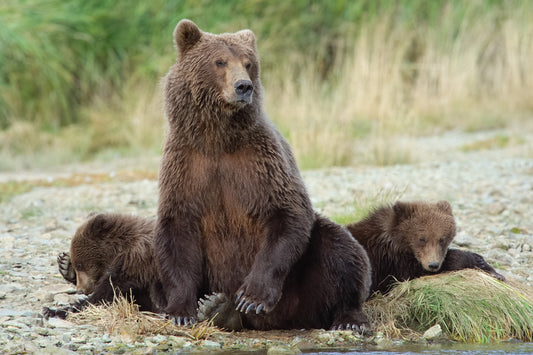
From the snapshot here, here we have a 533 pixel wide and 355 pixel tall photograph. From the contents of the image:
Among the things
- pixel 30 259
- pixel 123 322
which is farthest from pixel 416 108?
pixel 123 322

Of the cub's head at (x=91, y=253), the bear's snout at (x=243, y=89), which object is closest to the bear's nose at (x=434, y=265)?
the bear's snout at (x=243, y=89)

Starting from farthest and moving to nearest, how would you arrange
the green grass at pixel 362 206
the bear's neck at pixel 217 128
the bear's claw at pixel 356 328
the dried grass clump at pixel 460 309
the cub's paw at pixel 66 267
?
the green grass at pixel 362 206 < the cub's paw at pixel 66 267 < the dried grass clump at pixel 460 309 < the bear's claw at pixel 356 328 < the bear's neck at pixel 217 128

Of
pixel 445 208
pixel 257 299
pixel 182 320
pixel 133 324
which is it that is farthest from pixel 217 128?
pixel 445 208

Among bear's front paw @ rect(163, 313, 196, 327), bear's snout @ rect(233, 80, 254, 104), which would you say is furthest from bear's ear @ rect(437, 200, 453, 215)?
bear's front paw @ rect(163, 313, 196, 327)

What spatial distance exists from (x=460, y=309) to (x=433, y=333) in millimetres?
327

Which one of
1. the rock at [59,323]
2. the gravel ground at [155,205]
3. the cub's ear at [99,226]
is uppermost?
the cub's ear at [99,226]

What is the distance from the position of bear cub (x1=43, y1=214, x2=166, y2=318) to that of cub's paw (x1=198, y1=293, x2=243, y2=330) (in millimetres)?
429

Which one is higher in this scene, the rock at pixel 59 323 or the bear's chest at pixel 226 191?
the bear's chest at pixel 226 191

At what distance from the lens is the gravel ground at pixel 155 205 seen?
5016mm

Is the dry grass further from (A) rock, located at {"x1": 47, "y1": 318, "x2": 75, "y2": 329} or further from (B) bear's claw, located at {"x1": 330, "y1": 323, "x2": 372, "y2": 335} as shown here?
(A) rock, located at {"x1": 47, "y1": 318, "x2": 75, "y2": 329}

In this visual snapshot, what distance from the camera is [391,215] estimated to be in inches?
262

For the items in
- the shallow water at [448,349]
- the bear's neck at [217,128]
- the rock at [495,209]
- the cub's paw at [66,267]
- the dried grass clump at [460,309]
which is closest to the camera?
the shallow water at [448,349]

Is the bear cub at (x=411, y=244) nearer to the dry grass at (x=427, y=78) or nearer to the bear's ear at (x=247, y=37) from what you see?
the bear's ear at (x=247, y=37)

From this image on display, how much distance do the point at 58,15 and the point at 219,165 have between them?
42.0ft
